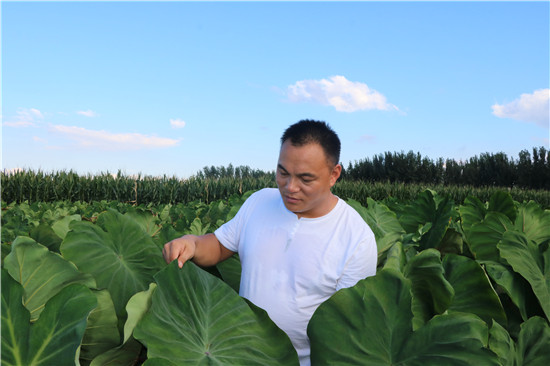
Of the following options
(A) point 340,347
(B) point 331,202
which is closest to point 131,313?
(A) point 340,347

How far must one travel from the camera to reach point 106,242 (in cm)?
124

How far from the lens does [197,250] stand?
5.03 ft

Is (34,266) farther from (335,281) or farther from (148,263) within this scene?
(335,281)

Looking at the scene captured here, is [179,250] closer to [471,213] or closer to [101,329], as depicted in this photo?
[101,329]

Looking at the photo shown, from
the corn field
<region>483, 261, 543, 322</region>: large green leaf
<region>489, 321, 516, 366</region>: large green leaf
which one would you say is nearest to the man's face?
<region>483, 261, 543, 322</region>: large green leaf

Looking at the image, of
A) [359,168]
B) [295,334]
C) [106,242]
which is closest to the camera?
[106,242]

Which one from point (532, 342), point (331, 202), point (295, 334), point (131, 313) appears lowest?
point (295, 334)

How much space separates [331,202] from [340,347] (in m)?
0.85

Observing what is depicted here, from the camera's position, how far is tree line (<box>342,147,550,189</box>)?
37.9 m

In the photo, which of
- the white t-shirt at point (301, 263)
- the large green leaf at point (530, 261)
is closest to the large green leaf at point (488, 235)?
the large green leaf at point (530, 261)

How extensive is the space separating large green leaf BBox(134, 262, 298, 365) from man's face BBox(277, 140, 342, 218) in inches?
27.9

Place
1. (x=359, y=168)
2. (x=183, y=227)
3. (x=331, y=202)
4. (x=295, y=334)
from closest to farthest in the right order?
(x=295, y=334)
(x=331, y=202)
(x=183, y=227)
(x=359, y=168)

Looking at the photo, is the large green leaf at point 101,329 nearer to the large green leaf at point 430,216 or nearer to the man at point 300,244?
the man at point 300,244

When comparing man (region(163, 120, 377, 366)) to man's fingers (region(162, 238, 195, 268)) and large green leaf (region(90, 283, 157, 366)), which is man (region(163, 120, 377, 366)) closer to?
man's fingers (region(162, 238, 195, 268))
